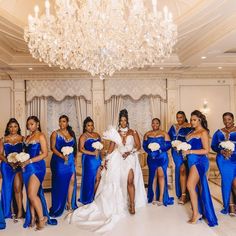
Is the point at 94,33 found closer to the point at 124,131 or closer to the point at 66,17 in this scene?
the point at 66,17

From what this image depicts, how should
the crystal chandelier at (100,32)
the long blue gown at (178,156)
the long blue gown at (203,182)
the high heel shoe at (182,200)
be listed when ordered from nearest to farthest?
the crystal chandelier at (100,32) < the long blue gown at (203,182) < the high heel shoe at (182,200) < the long blue gown at (178,156)

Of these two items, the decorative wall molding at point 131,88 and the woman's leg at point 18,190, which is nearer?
the woman's leg at point 18,190

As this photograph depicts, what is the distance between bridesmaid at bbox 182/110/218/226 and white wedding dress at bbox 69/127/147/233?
102cm

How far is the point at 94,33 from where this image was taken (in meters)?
3.32

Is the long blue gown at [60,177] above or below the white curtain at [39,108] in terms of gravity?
below

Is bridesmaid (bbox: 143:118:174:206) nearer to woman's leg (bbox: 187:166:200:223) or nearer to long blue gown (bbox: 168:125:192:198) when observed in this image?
long blue gown (bbox: 168:125:192:198)

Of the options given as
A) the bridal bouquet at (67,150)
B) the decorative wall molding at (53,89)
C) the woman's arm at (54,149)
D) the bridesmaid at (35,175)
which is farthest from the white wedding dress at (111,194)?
the decorative wall molding at (53,89)

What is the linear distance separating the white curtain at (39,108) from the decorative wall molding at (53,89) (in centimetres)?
15

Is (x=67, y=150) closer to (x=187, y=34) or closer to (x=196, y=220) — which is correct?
(x=196, y=220)

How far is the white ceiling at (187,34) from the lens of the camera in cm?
376

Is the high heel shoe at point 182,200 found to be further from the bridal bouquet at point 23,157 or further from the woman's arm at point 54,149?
the bridal bouquet at point 23,157

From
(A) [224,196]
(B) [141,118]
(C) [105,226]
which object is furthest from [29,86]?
(A) [224,196]

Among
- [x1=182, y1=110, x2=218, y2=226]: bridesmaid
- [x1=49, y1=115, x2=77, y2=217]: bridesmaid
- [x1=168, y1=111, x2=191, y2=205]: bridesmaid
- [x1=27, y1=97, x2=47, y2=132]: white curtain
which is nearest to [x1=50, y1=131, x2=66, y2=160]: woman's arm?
[x1=49, y1=115, x2=77, y2=217]: bridesmaid

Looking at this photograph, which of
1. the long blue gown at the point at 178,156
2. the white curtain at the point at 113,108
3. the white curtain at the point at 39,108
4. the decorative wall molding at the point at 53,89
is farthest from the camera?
the white curtain at the point at 113,108
